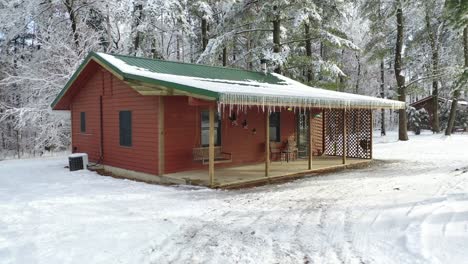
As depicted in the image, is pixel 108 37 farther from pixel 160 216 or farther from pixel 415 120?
pixel 415 120

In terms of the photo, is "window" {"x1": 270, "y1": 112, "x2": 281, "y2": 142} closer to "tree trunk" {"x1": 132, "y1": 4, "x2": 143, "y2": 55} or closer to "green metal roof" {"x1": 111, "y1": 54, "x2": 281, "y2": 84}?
"green metal roof" {"x1": 111, "y1": 54, "x2": 281, "y2": 84}

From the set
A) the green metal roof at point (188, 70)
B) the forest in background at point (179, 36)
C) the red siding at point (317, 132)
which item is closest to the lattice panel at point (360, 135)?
the red siding at point (317, 132)

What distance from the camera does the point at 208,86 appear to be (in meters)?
7.59

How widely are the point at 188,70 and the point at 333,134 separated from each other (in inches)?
247

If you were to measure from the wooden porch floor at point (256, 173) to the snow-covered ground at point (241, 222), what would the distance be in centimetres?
50

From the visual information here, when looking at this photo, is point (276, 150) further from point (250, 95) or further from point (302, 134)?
point (250, 95)

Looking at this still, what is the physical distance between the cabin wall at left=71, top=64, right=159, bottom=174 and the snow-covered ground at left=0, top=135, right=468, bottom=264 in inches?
38.2

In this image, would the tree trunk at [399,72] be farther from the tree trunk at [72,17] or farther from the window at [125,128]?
the tree trunk at [72,17]

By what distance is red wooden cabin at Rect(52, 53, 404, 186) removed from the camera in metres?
8.23

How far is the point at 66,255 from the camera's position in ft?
13.5

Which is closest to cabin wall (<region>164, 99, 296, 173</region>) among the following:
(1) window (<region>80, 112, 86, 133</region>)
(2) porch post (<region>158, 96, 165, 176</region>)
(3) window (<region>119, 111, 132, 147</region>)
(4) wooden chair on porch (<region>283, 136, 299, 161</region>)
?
(2) porch post (<region>158, 96, 165, 176</region>)

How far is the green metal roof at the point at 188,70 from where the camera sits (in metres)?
10.2

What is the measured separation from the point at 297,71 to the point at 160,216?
1510 centimetres

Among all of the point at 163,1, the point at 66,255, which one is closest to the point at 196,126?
the point at 66,255
